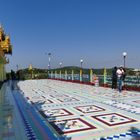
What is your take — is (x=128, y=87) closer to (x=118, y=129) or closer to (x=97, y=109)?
(x=97, y=109)

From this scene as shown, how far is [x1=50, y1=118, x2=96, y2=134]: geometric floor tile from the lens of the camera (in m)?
5.08

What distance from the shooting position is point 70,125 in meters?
5.50

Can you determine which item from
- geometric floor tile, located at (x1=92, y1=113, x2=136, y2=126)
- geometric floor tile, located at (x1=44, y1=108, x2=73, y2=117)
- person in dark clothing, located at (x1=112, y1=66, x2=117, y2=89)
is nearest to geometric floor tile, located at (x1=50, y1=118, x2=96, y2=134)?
geometric floor tile, located at (x1=92, y1=113, x2=136, y2=126)

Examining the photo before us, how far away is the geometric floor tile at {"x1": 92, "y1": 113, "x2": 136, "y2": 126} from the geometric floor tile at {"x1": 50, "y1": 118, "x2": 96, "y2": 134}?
489mm

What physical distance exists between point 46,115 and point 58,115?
1.14 feet

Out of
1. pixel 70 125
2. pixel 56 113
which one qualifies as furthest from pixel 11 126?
pixel 56 113

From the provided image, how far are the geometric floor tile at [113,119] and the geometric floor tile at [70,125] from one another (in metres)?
0.49

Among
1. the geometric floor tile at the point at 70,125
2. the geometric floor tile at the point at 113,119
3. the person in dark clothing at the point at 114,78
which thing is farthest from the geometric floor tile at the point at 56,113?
the person in dark clothing at the point at 114,78

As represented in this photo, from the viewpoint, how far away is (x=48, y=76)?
106 ft

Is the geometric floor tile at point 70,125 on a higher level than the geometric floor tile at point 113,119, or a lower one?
lower

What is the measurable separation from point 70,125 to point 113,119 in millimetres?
1212

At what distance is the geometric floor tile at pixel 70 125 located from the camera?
200 inches

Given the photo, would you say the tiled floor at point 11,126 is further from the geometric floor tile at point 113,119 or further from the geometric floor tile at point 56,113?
the geometric floor tile at point 113,119

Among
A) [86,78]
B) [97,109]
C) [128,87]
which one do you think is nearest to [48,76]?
[86,78]
